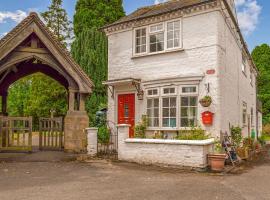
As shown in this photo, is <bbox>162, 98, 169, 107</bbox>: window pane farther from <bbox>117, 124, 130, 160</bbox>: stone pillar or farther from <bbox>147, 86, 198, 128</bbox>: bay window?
<bbox>117, 124, 130, 160</bbox>: stone pillar

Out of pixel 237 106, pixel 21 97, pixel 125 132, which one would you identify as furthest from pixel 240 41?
pixel 21 97

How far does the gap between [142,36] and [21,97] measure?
109 ft

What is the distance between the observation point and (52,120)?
14.1m

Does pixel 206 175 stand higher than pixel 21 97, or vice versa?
pixel 21 97

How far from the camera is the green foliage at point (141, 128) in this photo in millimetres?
14973

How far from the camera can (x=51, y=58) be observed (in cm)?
1324

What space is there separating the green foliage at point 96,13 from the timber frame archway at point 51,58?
17.5 m

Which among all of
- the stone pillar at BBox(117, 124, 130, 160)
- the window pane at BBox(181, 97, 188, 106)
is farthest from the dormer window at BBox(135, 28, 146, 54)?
the stone pillar at BBox(117, 124, 130, 160)

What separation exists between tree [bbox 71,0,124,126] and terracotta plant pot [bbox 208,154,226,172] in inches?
687

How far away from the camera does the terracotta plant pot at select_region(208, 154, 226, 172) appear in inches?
420

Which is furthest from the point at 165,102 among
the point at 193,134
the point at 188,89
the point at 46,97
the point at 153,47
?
the point at 46,97

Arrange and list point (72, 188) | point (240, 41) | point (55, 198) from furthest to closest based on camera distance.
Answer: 1. point (240, 41)
2. point (72, 188)
3. point (55, 198)

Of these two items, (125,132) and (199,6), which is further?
(199,6)

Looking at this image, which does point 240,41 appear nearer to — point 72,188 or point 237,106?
point 237,106
